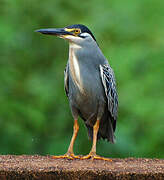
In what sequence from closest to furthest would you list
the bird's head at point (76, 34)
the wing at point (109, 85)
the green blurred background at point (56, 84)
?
the bird's head at point (76, 34)
the wing at point (109, 85)
the green blurred background at point (56, 84)

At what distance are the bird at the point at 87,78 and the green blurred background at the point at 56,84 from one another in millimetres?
1791

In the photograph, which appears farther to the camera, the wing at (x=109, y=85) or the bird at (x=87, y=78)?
the wing at (x=109, y=85)

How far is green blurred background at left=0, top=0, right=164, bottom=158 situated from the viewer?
7.99 metres

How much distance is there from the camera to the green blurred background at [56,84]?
799 cm

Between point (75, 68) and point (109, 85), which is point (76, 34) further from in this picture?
point (109, 85)

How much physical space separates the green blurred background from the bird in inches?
70.5

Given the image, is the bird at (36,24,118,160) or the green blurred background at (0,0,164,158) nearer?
the bird at (36,24,118,160)

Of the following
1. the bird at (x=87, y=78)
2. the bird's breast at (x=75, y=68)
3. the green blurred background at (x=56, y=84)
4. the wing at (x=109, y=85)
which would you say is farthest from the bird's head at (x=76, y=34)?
the green blurred background at (x=56, y=84)

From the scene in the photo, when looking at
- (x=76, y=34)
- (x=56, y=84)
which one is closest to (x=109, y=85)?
(x=76, y=34)

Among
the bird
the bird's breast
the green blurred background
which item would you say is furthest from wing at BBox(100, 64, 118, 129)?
the green blurred background

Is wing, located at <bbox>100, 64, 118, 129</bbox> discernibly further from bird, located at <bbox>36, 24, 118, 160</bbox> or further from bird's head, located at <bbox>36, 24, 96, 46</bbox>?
bird's head, located at <bbox>36, 24, 96, 46</bbox>

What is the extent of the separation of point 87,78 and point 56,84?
101 inches

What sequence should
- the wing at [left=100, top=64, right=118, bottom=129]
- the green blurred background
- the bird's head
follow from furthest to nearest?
1. the green blurred background
2. the wing at [left=100, top=64, right=118, bottom=129]
3. the bird's head

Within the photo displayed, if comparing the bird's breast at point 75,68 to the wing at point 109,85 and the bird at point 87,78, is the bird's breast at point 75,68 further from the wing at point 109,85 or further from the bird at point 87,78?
the wing at point 109,85
